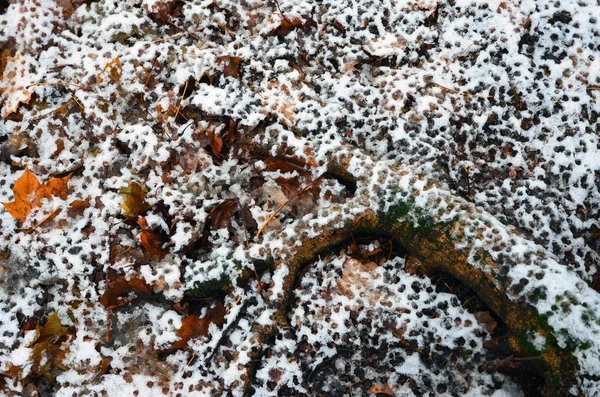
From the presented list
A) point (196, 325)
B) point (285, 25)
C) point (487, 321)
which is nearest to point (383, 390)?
point (487, 321)

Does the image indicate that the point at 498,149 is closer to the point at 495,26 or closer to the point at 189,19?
the point at 495,26

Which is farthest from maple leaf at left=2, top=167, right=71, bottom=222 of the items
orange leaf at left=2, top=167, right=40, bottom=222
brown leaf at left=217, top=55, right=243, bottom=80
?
brown leaf at left=217, top=55, right=243, bottom=80

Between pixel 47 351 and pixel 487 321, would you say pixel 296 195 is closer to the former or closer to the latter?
pixel 487 321

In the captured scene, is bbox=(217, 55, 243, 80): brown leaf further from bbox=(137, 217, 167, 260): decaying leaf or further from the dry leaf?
the dry leaf

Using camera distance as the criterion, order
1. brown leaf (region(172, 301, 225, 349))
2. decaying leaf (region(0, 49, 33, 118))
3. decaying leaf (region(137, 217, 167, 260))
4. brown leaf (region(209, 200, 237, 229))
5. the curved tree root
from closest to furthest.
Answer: the curved tree root < brown leaf (region(172, 301, 225, 349)) < decaying leaf (region(137, 217, 167, 260)) < brown leaf (region(209, 200, 237, 229)) < decaying leaf (region(0, 49, 33, 118))

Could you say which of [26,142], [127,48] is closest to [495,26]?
[127,48]

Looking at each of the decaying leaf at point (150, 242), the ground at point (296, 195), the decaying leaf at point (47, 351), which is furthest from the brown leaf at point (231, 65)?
the decaying leaf at point (47, 351)
